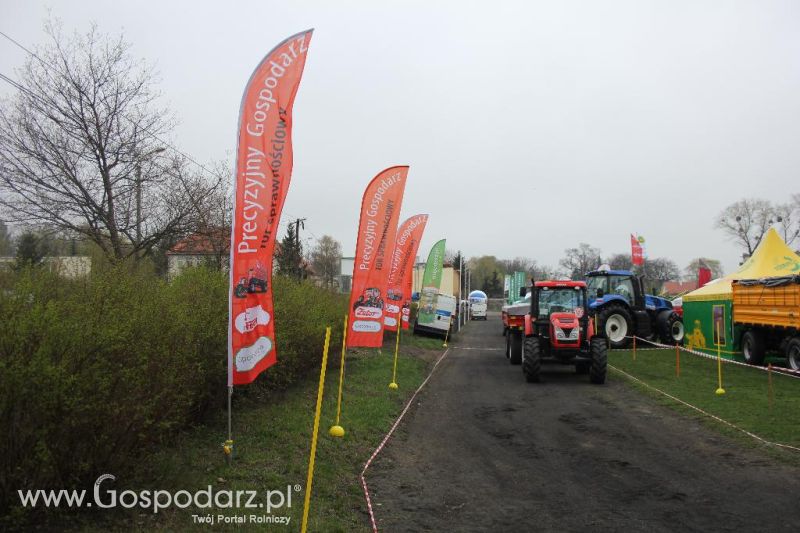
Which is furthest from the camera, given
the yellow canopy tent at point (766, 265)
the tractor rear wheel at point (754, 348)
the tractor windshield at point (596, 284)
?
the tractor windshield at point (596, 284)

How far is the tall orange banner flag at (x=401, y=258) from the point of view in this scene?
16922mm

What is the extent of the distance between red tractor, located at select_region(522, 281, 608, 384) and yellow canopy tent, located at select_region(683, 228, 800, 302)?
6581 millimetres

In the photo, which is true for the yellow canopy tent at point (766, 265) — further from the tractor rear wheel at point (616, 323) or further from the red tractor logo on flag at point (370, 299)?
the red tractor logo on flag at point (370, 299)

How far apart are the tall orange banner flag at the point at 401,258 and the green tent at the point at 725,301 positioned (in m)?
9.32

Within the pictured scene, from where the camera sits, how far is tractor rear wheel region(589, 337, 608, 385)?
13336 mm

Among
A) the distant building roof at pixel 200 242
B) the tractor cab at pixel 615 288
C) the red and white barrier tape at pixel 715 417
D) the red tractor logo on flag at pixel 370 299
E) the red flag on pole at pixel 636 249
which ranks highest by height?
the red flag on pole at pixel 636 249

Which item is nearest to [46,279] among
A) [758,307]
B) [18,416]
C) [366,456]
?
[18,416]

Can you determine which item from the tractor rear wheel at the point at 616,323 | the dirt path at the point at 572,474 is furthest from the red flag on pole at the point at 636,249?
the dirt path at the point at 572,474

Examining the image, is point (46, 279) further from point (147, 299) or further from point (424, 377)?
point (424, 377)

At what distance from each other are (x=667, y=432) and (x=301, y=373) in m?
6.29

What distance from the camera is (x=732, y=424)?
29.0ft

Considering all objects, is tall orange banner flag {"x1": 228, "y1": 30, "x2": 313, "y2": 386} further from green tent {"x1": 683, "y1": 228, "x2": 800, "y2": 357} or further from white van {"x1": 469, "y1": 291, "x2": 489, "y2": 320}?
white van {"x1": 469, "y1": 291, "x2": 489, "y2": 320}

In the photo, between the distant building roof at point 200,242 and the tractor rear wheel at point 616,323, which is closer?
the distant building roof at point 200,242

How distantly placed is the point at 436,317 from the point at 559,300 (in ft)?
39.8
